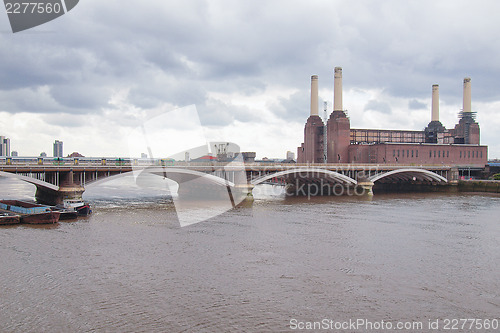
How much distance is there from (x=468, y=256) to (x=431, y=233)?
8264mm

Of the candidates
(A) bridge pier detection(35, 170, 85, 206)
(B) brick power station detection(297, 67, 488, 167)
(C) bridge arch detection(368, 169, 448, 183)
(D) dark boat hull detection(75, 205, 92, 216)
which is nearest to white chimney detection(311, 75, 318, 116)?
(B) brick power station detection(297, 67, 488, 167)

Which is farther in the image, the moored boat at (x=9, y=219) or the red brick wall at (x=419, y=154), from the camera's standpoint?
the red brick wall at (x=419, y=154)

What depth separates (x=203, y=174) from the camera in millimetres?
57562

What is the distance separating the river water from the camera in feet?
58.0

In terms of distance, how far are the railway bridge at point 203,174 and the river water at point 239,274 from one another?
1256cm

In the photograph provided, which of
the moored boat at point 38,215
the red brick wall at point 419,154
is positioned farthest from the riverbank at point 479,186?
the moored boat at point 38,215

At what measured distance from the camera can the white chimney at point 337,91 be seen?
321 feet

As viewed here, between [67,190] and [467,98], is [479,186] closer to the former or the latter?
[467,98]

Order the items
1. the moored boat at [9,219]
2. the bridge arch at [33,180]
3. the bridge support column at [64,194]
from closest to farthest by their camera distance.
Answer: the moored boat at [9,219], the bridge arch at [33,180], the bridge support column at [64,194]

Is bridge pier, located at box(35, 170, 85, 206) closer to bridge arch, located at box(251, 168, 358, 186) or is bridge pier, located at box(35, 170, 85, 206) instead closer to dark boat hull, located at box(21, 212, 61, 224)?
dark boat hull, located at box(21, 212, 61, 224)

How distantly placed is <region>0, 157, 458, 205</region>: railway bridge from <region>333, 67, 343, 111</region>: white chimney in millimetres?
20671

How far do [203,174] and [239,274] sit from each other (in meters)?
35.1

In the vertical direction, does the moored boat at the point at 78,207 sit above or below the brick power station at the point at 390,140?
below

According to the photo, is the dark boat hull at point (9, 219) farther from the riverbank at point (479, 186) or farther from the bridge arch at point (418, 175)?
the riverbank at point (479, 186)
